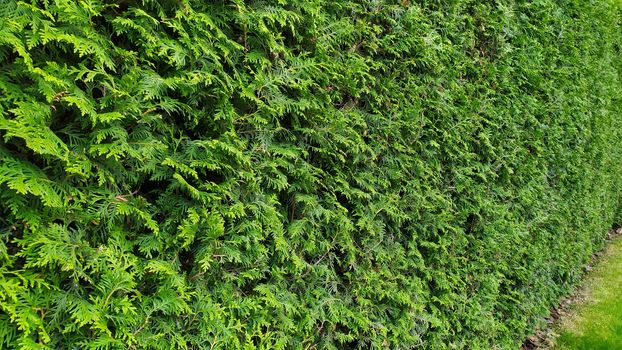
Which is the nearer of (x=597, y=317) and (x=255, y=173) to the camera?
(x=255, y=173)

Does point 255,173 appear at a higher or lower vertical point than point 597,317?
higher

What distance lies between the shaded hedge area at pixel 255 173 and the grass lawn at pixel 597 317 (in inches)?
55.6

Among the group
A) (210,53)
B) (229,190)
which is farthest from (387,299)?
(210,53)

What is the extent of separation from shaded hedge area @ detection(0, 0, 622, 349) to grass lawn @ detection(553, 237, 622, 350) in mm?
1412

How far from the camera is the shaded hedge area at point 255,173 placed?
1.36m

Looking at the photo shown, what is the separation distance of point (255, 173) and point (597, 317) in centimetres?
560

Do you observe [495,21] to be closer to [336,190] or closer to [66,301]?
[336,190]

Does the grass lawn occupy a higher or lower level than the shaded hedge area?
lower

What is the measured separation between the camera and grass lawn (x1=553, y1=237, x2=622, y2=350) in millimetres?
4938

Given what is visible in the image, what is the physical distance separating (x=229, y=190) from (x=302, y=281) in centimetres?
68

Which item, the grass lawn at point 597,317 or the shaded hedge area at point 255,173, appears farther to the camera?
the grass lawn at point 597,317

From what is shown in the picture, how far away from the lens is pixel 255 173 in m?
1.95

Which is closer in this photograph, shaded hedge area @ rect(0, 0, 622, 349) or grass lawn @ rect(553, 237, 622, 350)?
shaded hedge area @ rect(0, 0, 622, 349)

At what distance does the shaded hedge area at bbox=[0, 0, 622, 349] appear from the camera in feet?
4.45
